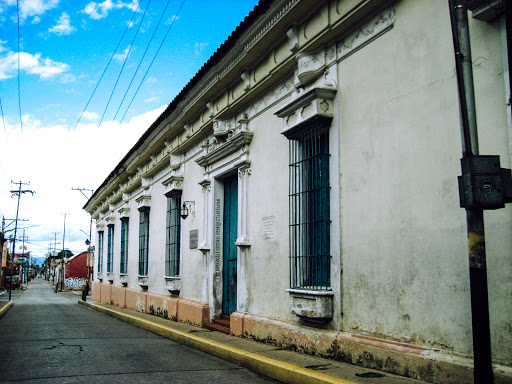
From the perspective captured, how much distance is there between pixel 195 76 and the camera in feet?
34.2

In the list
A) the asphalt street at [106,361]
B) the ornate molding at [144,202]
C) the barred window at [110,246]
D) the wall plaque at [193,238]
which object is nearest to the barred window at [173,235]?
the wall plaque at [193,238]

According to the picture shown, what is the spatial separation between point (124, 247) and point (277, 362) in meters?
14.0

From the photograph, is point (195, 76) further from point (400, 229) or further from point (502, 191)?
point (502, 191)

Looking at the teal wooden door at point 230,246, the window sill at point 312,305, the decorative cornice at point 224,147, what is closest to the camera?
the window sill at point 312,305

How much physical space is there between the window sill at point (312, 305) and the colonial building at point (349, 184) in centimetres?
2

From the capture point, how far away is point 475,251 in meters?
3.46

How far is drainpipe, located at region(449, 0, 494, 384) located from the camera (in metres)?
3.38

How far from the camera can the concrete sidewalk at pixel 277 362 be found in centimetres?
498

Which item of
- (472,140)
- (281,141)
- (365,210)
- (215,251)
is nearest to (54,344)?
(215,251)

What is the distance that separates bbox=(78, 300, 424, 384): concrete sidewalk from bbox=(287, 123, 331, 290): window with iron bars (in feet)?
3.08

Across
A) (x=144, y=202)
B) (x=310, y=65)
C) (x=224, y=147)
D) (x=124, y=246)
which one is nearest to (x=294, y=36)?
(x=310, y=65)

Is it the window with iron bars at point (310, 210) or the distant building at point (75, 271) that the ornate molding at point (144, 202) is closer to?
the window with iron bars at point (310, 210)

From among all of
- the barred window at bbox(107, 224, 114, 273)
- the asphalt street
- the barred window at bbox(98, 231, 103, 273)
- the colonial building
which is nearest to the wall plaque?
the colonial building

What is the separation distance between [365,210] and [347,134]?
1.03 meters
